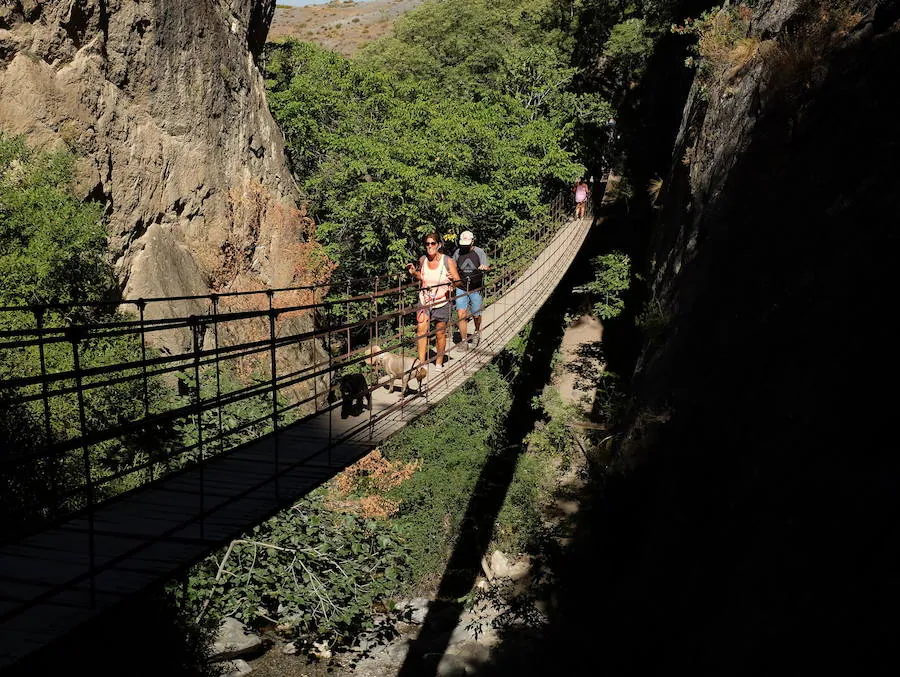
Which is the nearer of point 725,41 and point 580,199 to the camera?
point 725,41

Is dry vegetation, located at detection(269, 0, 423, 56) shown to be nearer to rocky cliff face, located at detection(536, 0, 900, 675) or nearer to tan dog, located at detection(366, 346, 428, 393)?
rocky cliff face, located at detection(536, 0, 900, 675)

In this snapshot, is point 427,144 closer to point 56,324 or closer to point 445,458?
point 445,458

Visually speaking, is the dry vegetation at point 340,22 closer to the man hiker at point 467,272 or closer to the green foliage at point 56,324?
the green foliage at point 56,324

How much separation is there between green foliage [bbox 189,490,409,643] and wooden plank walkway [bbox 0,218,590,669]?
13.4 ft

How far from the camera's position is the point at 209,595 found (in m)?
7.97

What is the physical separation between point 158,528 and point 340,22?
71.0 metres

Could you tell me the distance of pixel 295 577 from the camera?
27.6 feet

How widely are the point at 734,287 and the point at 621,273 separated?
920cm

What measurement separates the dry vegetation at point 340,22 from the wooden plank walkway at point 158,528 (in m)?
56.3

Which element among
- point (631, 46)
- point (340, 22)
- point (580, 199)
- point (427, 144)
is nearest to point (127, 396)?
point (427, 144)

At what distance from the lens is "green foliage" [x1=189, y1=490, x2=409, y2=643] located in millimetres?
8367

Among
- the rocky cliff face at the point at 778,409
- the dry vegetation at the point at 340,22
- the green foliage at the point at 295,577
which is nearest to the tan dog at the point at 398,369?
the rocky cliff face at the point at 778,409

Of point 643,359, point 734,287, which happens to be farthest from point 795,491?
point 643,359

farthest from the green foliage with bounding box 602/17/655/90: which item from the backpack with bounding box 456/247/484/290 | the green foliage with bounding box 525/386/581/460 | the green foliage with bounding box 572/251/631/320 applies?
the backpack with bounding box 456/247/484/290
